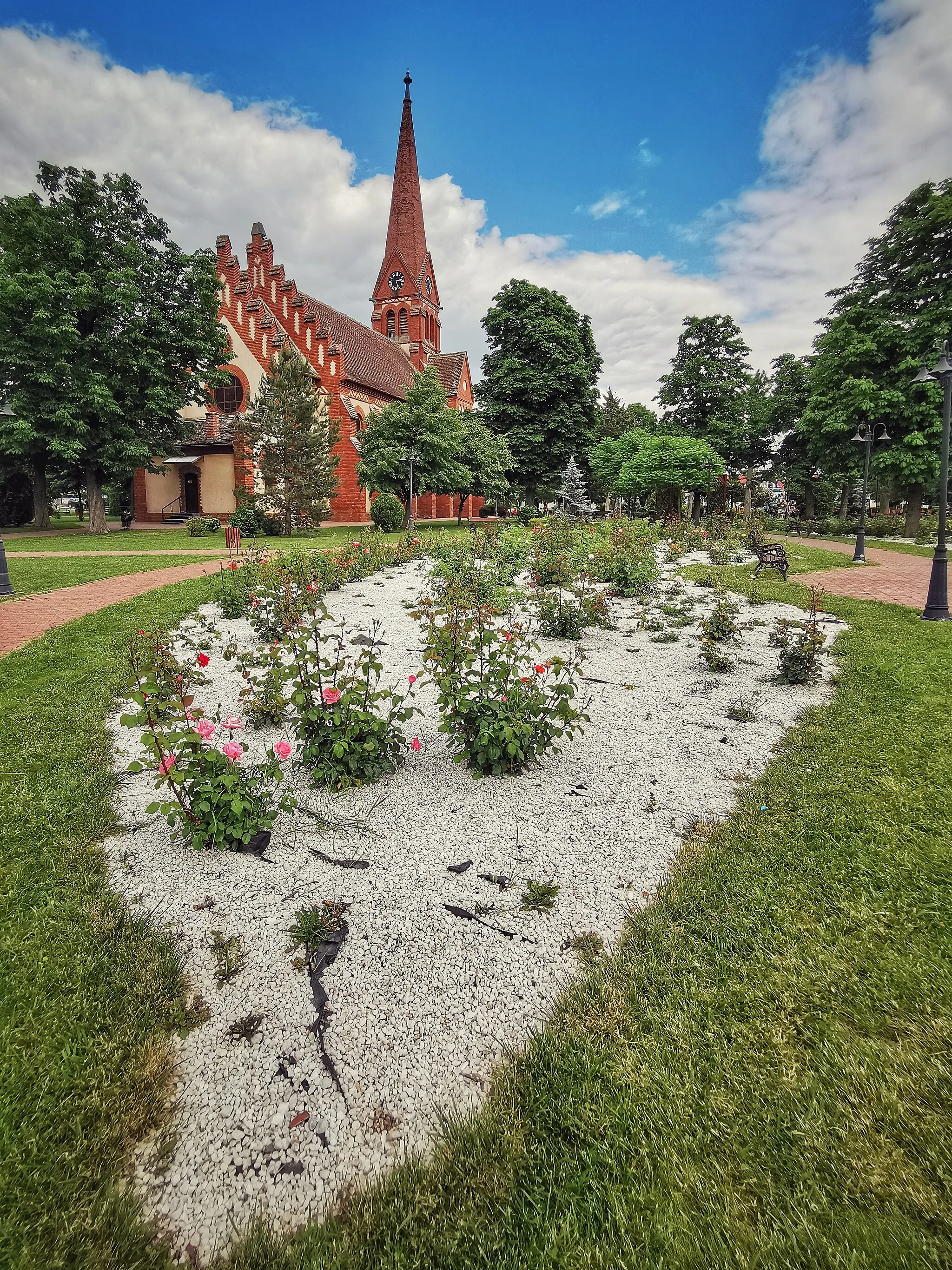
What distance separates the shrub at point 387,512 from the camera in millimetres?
21391

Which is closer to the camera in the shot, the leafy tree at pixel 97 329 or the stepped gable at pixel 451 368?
the leafy tree at pixel 97 329

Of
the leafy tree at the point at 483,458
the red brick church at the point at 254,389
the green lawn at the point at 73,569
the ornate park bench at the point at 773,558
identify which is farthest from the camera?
the red brick church at the point at 254,389

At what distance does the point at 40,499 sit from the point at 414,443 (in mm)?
18219

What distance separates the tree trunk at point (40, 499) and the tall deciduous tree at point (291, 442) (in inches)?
443

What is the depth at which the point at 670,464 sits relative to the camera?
24.0m

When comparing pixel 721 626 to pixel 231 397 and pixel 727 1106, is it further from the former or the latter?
pixel 231 397

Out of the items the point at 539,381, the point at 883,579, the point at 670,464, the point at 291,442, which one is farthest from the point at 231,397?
the point at 883,579

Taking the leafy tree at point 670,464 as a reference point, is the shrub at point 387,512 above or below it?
below

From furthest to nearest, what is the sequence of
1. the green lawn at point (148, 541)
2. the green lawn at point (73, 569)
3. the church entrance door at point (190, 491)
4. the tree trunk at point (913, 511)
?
the church entrance door at point (190, 491) < the tree trunk at point (913, 511) < the green lawn at point (148, 541) < the green lawn at point (73, 569)

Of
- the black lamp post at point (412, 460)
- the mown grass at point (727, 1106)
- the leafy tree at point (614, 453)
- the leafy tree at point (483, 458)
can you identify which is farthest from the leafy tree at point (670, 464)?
the mown grass at point (727, 1106)

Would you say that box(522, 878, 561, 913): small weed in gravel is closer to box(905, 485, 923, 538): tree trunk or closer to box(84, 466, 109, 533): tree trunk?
box(84, 466, 109, 533): tree trunk

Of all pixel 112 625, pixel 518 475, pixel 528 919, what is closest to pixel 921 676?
pixel 528 919

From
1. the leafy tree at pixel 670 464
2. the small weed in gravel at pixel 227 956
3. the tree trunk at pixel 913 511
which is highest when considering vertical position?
the leafy tree at pixel 670 464

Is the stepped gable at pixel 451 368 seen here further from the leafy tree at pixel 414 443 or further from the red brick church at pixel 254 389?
the leafy tree at pixel 414 443
